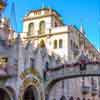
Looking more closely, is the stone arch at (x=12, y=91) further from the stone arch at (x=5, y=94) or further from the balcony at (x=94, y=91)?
the balcony at (x=94, y=91)

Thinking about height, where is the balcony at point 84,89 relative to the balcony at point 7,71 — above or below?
above

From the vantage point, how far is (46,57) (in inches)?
2080

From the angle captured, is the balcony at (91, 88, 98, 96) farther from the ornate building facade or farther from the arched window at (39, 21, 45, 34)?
the arched window at (39, 21, 45, 34)

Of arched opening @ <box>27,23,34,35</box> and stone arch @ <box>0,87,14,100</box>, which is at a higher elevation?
arched opening @ <box>27,23,34,35</box>

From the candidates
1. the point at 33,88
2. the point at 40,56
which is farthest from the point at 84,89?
the point at 33,88

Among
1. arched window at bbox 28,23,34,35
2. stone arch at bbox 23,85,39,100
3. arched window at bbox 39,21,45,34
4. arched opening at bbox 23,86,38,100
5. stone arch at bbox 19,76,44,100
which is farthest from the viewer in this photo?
arched window at bbox 28,23,34,35

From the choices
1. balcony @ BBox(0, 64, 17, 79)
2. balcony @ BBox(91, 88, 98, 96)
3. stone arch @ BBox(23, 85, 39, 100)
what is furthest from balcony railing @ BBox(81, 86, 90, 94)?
balcony @ BBox(0, 64, 17, 79)

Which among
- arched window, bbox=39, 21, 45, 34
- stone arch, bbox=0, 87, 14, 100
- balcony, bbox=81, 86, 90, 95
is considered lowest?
stone arch, bbox=0, 87, 14, 100

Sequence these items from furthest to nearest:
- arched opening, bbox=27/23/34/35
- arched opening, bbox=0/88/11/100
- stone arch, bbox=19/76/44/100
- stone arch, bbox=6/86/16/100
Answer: arched opening, bbox=27/23/34/35, stone arch, bbox=19/76/44/100, arched opening, bbox=0/88/11/100, stone arch, bbox=6/86/16/100

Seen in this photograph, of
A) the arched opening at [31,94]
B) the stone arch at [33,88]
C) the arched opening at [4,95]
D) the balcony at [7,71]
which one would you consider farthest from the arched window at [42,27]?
the balcony at [7,71]

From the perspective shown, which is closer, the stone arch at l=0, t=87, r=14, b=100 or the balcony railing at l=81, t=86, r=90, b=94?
the stone arch at l=0, t=87, r=14, b=100

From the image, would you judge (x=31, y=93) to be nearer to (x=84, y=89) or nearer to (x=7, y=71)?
(x=7, y=71)

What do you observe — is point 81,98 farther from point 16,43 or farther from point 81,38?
point 16,43

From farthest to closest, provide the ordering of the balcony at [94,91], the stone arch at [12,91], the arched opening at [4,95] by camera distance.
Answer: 1. the balcony at [94,91]
2. the arched opening at [4,95]
3. the stone arch at [12,91]
